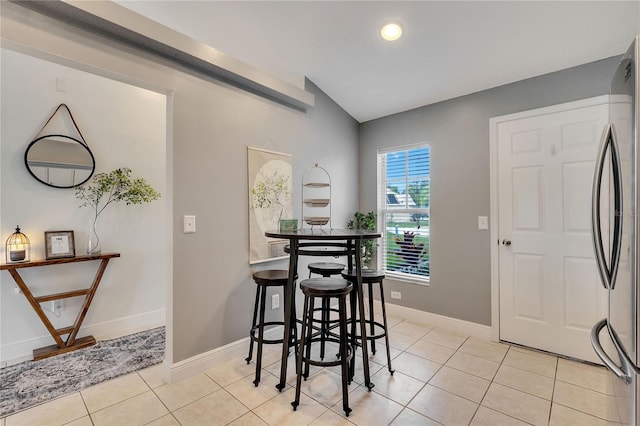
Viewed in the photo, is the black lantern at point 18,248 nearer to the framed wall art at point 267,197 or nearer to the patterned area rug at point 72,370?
the patterned area rug at point 72,370

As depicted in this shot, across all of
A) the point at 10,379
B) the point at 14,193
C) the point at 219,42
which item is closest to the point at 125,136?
the point at 14,193

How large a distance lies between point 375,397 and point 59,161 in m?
3.30

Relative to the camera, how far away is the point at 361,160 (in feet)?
12.7

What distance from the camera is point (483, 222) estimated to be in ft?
9.39

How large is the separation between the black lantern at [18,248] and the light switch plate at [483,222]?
13.5 ft

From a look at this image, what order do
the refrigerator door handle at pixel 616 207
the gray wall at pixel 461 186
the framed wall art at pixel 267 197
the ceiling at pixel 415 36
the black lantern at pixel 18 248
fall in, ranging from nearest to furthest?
the refrigerator door handle at pixel 616 207, the ceiling at pixel 415 36, the black lantern at pixel 18 248, the framed wall art at pixel 267 197, the gray wall at pixel 461 186

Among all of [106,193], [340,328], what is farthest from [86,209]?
[340,328]

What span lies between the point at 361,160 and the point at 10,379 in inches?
152

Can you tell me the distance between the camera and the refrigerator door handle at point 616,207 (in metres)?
1.08

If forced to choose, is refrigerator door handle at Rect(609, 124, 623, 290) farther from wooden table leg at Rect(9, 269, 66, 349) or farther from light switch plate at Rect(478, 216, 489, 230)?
wooden table leg at Rect(9, 269, 66, 349)

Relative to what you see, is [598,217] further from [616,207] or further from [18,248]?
[18,248]

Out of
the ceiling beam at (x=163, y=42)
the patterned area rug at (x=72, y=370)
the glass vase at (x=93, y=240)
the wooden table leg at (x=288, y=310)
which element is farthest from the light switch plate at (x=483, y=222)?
the glass vase at (x=93, y=240)

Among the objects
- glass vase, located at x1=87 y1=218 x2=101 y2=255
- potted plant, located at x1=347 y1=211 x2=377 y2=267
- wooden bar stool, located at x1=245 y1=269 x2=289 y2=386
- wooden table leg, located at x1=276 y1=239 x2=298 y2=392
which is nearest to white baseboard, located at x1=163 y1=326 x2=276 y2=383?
wooden bar stool, located at x1=245 y1=269 x2=289 y2=386

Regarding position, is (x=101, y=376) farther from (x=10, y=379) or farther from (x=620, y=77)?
(x=620, y=77)
